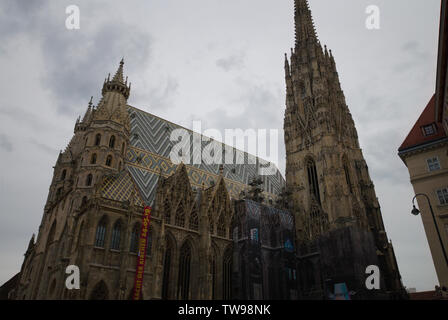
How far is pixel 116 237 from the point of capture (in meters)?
28.3

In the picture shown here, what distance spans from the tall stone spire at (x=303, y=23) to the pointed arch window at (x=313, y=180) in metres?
23.4

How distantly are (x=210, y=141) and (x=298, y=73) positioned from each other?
19.0 metres

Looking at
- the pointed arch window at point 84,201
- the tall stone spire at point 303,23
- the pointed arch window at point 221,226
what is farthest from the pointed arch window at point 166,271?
the tall stone spire at point 303,23

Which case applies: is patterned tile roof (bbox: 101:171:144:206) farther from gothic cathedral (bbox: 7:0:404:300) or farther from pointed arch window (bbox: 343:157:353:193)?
pointed arch window (bbox: 343:157:353:193)

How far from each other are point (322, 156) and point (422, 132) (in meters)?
12.9

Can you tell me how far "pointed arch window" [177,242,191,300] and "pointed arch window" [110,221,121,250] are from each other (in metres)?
6.81

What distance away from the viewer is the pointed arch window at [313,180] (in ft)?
141

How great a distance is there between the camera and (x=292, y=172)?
46.8 metres

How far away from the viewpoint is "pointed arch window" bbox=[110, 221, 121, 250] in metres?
27.8

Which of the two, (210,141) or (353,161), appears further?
(210,141)

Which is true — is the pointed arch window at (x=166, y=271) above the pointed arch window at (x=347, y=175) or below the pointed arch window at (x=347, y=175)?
below

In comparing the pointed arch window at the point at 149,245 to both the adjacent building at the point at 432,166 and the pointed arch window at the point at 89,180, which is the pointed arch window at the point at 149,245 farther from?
the adjacent building at the point at 432,166
